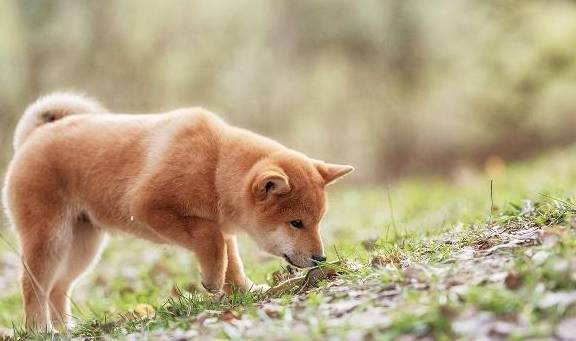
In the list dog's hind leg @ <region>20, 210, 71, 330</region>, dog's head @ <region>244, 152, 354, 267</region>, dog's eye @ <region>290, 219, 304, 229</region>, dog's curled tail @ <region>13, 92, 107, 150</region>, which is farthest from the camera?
dog's curled tail @ <region>13, 92, 107, 150</region>

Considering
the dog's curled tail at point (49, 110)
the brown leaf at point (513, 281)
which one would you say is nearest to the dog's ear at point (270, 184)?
the brown leaf at point (513, 281)

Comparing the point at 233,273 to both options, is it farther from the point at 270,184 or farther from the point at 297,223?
the point at 270,184

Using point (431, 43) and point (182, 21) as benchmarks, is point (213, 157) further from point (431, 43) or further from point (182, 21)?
point (431, 43)

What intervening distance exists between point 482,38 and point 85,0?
1050 cm

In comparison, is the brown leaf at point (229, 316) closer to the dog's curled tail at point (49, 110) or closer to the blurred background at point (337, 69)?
the dog's curled tail at point (49, 110)

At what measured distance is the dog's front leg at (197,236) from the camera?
567cm

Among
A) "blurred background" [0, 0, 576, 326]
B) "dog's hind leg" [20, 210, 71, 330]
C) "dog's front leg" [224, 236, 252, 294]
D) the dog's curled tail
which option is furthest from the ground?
"blurred background" [0, 0, 576, 326]

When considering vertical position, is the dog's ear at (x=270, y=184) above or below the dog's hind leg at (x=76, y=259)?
above

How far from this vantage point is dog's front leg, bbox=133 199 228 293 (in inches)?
223

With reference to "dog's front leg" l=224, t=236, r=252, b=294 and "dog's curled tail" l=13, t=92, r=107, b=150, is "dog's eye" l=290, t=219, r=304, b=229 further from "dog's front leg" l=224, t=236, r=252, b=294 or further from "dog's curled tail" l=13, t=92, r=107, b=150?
"dog's curled tail" l=13, t=92, r=107, b=150

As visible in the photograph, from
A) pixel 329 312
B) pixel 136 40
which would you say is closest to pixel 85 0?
pixel 136 40

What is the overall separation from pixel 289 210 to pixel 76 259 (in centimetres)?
215

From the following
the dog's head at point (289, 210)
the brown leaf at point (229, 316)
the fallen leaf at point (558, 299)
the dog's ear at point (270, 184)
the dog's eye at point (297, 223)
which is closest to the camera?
the fallen leaf at point (558, 299)

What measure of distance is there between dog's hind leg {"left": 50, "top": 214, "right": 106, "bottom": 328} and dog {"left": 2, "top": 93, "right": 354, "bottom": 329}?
1 cm
